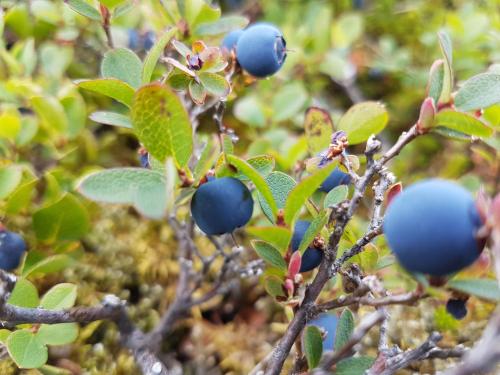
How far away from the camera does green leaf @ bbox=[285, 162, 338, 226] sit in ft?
2.26

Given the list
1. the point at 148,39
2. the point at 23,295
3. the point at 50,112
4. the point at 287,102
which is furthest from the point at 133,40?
the point at 23,295

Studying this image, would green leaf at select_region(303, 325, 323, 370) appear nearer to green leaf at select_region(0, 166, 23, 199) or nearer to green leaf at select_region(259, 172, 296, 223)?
green leaf at select_region(259, 172, 296, 223)

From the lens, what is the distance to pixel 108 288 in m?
1.47

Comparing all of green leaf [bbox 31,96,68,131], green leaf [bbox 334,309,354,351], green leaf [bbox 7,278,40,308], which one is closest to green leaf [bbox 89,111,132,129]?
green leaf [bbox 7,278,40,308]

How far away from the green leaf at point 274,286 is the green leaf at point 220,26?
0.61 meters

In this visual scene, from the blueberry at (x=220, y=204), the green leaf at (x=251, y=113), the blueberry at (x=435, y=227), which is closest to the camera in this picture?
the blueberry at (x=435, y=227)

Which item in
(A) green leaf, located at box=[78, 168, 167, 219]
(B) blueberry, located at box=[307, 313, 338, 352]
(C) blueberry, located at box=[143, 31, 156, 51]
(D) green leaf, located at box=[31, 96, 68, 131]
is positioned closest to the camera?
(A) green leaf, located at box=[78, 168, 167, 219]

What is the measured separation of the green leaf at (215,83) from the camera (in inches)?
35.8

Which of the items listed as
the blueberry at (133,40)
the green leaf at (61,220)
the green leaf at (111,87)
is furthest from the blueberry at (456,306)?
the blueberry at (133,40)

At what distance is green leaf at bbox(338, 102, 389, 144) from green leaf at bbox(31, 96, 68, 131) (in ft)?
2.78

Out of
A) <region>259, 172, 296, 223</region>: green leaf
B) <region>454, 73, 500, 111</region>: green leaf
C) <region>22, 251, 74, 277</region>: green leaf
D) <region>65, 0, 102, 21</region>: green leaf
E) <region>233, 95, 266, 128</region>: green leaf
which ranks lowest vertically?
<region>22, 251, 74, 277</region>: green leaf

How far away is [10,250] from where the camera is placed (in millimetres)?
1122

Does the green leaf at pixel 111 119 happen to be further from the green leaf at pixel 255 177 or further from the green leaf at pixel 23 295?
the green leaf at pixel 23 295

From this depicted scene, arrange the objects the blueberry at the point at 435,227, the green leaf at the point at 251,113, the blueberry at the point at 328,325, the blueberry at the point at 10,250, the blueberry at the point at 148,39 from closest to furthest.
→ the blueberry at the point at 435,227
the blueberry at the point at 328,325
the blueberry at the point at 10,250
the blueberry at the point at 148,39
the green leaf at the point at 251,113
